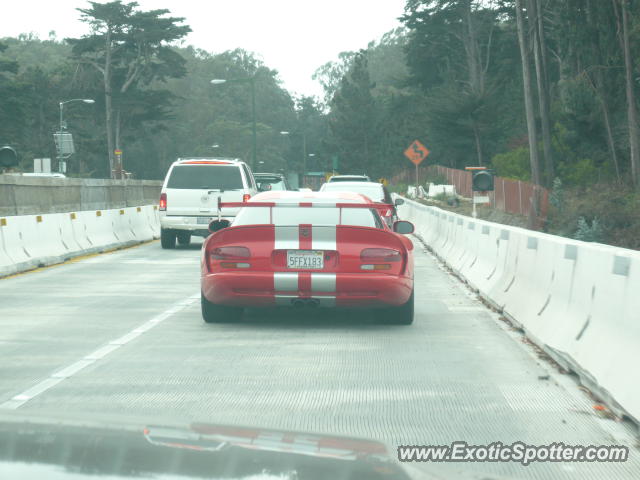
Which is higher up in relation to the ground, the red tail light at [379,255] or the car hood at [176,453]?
the car hood at [176,453]

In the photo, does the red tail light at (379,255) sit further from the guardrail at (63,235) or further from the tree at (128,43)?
the tree at (128,43)

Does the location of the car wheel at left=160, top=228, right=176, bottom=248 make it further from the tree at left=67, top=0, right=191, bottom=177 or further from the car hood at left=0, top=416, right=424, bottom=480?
the tree at left=67, top=0, right=191, bottom=177

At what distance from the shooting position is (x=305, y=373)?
27.7 ft

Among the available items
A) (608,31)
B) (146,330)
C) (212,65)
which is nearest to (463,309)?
(146,330)

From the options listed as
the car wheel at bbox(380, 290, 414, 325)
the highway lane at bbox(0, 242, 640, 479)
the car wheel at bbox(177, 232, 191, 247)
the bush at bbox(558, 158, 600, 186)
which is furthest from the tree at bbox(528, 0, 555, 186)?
the car wheel at bbox(380, 290, 414, 325)

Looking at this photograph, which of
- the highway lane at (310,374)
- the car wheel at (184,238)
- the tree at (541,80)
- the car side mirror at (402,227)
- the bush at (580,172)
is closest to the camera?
the highway lane at (310,374)

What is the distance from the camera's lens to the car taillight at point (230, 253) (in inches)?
432

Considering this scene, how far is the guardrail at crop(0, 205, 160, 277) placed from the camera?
755 inches

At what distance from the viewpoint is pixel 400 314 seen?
37.3 feet

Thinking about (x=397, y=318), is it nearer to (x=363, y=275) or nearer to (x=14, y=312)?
A: (x=363, y=275)

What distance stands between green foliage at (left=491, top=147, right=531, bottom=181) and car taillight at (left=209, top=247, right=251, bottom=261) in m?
45.2

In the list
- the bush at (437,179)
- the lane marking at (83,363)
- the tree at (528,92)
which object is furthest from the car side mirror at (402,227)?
the bush at (437,179)

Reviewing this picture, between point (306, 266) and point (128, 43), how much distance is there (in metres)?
69.2

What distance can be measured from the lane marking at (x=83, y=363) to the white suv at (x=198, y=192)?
1160 centimetres
